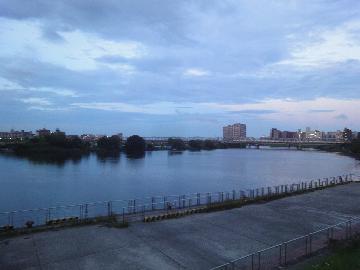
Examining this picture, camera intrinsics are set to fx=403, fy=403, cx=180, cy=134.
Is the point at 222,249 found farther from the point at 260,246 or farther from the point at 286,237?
the point at 286,237

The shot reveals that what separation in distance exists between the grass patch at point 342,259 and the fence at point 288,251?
82 centimetres

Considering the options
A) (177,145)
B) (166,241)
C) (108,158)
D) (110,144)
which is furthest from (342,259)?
(177,145)

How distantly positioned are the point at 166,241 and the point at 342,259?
21.1ft

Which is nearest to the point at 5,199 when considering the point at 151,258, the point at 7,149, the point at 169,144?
the point at 151,258

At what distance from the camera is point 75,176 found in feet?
163

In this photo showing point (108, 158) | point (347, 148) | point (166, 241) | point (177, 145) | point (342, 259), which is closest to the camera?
point (342, 259)

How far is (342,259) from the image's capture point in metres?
11.7

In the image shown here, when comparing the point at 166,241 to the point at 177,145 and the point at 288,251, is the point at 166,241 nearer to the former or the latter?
the point at 288,251

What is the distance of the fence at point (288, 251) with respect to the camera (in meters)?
12.5

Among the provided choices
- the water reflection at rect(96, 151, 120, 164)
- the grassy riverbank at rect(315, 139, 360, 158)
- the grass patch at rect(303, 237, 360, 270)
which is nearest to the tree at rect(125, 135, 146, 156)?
the water reflection at rect(96, 151, 120, 164)

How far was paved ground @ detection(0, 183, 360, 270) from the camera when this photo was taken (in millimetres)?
12883

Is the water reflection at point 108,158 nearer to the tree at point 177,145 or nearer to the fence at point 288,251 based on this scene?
the tree at point 177,145

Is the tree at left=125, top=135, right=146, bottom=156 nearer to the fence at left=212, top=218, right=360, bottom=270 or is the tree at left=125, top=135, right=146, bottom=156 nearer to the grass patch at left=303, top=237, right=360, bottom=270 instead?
the fence at left=212, top=218, right=360, bottom=270

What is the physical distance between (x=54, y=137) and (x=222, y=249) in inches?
3572
